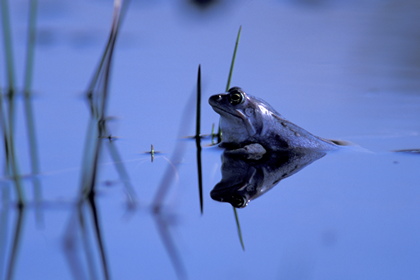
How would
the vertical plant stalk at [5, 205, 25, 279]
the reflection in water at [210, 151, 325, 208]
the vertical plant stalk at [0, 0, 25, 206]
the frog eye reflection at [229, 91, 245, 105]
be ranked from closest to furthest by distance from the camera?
the vertical plant stalk at [5, 205, 25, 279], the vertical plant stalk at [0, 0, 25, 206], the reflection in water at [210, 151, 325, 208], the frog eye reflection at [229, 91, 245, 105]

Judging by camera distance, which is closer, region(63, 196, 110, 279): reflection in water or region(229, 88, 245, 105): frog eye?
region(63, 196, 110, 279): reflection in water

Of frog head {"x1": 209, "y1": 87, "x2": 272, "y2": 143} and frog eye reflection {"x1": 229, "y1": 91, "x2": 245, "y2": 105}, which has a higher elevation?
frog eye reflection {"x1": 229, "y1": 91, "x2": 245, "y2": 105}

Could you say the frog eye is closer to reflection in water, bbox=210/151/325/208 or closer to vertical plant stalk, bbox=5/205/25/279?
reflection in water, bbox=210/151/325/208

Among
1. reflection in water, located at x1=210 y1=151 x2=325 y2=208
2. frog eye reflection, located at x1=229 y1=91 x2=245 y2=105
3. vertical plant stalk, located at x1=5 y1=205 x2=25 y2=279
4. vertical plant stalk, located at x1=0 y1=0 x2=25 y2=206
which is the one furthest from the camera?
frog eye reflection, located at x1=229 y1=91 x2=245 y2=105

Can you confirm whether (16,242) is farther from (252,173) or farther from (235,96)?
(235,96)

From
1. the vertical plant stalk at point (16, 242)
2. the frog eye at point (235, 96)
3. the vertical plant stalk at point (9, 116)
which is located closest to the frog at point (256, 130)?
the frog eye at point (235, 96)

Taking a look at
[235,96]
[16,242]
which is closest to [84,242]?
[16,242]

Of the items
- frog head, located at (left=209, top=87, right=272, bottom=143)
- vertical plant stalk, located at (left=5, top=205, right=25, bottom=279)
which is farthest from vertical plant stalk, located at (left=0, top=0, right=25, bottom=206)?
frog head, located at (left=209, top=87, right=272, bottom=143)
